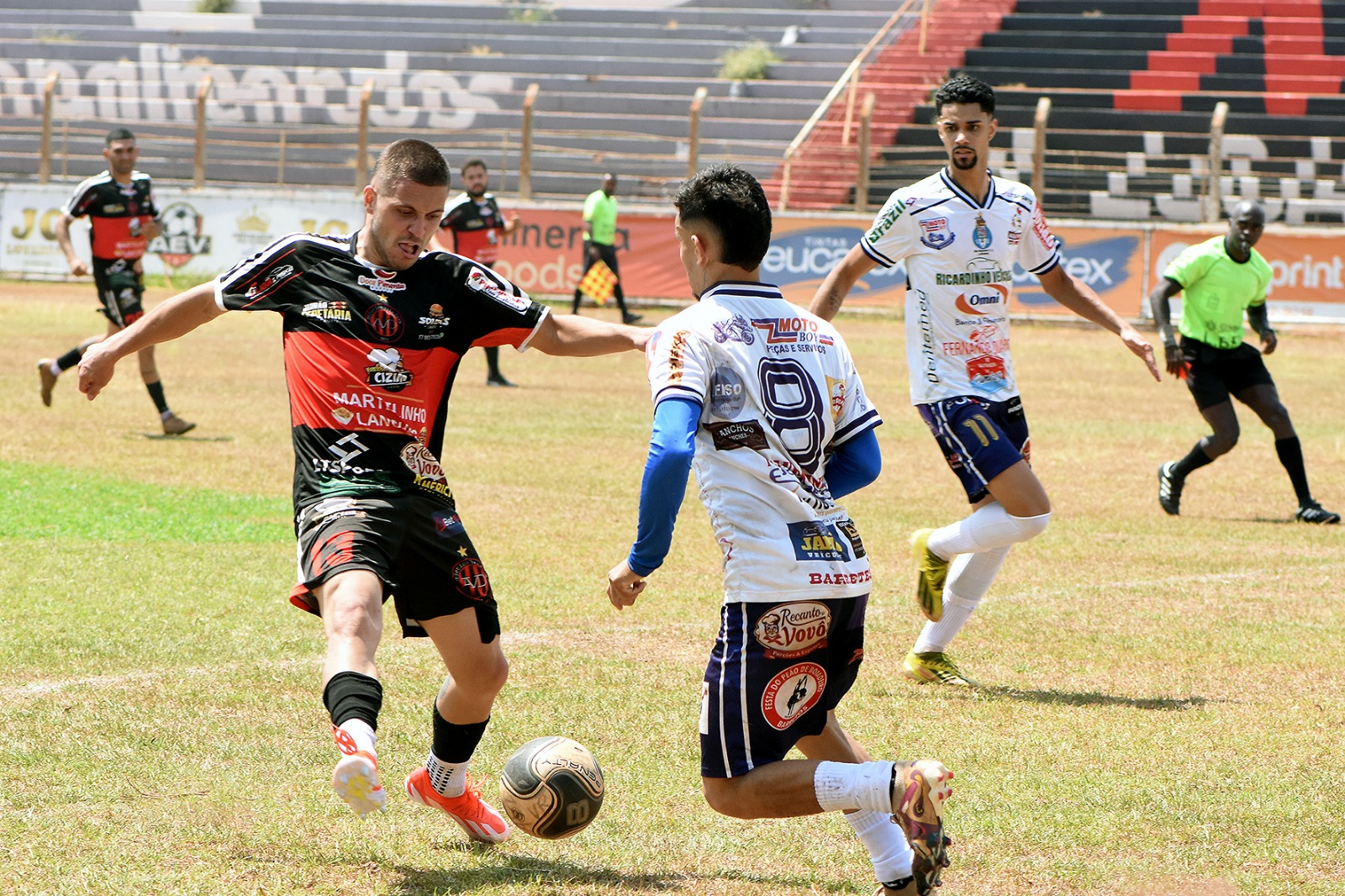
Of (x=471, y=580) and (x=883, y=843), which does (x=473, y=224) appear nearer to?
(x=471, y=580)

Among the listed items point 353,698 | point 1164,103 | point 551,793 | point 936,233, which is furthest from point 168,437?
point 1164,103

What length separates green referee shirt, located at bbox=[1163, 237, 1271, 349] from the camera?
1130cm

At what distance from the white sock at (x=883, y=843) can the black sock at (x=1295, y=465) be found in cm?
831

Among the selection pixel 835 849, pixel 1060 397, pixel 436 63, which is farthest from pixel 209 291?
pixel 436 63

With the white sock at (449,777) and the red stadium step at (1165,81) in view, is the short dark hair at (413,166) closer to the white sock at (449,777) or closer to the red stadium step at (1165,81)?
the white sock at (449,777)

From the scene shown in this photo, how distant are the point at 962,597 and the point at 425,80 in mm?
32971

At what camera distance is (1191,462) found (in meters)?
11.3

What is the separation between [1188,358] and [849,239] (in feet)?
50.7

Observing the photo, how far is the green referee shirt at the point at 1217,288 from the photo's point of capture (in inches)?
445

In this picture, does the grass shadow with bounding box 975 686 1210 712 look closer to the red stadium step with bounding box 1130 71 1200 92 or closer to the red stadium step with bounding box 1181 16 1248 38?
the red stadium step with bounding box 1130 71 1200 92

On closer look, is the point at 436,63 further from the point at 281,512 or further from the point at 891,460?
the point at 281,512

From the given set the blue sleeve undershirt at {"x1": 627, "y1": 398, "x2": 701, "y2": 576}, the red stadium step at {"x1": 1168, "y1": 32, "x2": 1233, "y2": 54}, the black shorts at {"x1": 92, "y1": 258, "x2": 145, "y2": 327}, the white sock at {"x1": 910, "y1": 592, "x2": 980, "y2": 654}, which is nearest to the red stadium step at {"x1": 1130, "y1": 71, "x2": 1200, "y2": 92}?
the red stadium step at {"x1": 1168, "y1": 32, "x2": 1233, "y2": 54}

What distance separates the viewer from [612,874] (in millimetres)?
4281

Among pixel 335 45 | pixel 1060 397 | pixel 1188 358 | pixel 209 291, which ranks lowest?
pixel 1060 397
